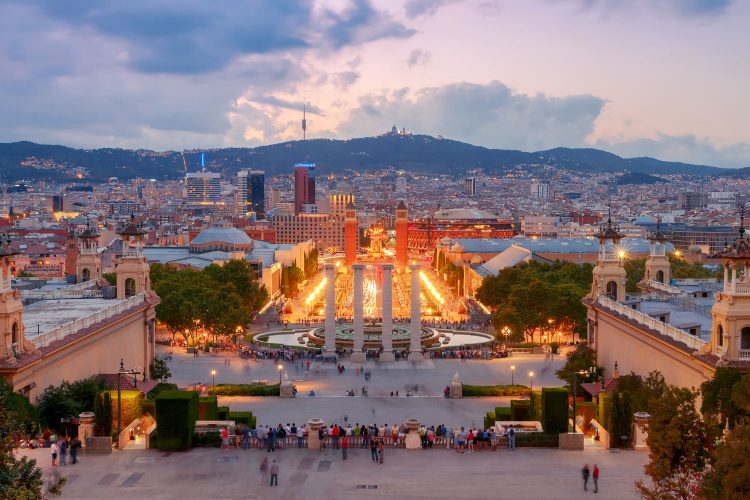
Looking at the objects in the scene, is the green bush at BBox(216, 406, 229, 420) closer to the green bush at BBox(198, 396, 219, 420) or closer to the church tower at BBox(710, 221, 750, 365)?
the green bush at BBox(198, 396, 219, 420)

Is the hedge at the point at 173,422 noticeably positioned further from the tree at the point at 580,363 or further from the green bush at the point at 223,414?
the tree at the point at 580,363

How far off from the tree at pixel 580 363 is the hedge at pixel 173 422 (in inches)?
799

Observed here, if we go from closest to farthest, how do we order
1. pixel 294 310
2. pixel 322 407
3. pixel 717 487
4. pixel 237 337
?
pixel 717 487 < pixel 322 407 < pixel 237 337 < pixel 294 310

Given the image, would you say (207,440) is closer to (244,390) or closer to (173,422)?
(173,422)

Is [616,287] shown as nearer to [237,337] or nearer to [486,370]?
[486,370]

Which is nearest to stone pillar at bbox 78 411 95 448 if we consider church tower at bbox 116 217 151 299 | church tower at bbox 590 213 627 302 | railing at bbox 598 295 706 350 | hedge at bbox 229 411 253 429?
hedge at bbox 229 411 253 429

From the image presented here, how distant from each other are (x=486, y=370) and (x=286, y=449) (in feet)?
87.9

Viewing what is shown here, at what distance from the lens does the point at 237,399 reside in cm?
4584

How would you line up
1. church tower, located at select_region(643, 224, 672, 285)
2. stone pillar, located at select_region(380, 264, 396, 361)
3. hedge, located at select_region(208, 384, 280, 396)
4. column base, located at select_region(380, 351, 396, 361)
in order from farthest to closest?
1. stone pillar, located at select_region(380, 264, 396, 361)
2. column base, located at select_region(380, 351, 396, 361)
3. church tower, located at select_region(643, 224, 672, 285)
4. hedge, located at select_region(208, 384, 280, 396)

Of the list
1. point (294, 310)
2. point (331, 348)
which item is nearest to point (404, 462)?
point (331, 348)

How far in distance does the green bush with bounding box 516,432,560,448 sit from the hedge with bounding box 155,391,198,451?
11.2 metres

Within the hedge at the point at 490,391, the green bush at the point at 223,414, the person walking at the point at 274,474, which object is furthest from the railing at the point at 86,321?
the hedge at the point at 490,391

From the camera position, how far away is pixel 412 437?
30.3m

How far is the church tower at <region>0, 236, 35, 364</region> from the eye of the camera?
95.9 feet
